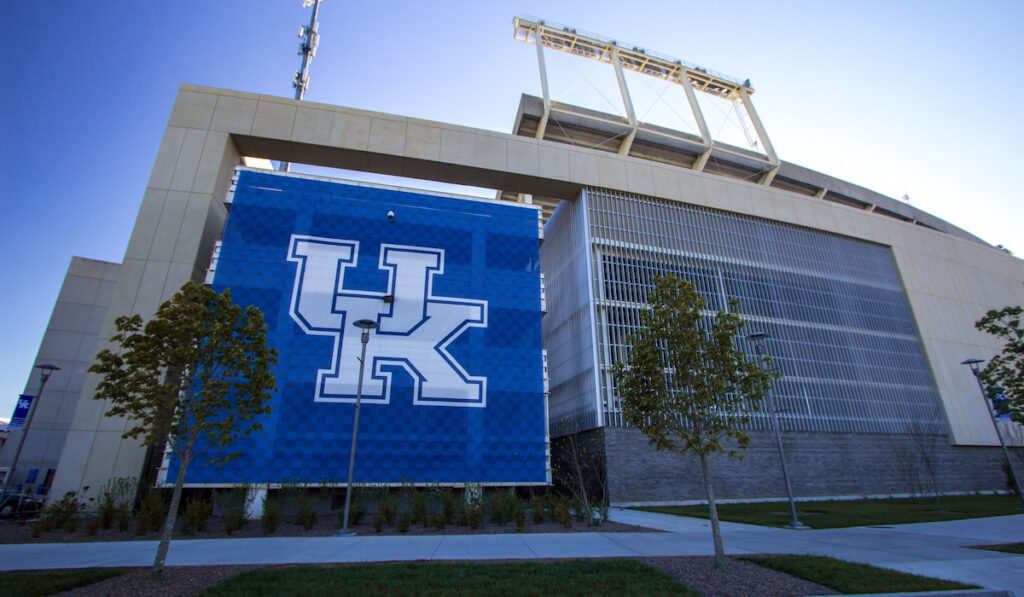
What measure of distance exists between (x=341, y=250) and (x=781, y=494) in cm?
2567

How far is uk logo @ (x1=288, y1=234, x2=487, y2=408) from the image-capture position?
20.5 m

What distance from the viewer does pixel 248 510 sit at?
58.0ft

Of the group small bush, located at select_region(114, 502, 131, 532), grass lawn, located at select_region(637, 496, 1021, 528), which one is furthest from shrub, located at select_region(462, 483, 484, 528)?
small bush, located at select_region(114, 502, 131, 532)

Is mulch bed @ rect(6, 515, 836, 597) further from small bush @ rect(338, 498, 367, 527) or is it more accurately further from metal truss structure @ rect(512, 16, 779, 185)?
metal truss structure @ rect(512, 16, 779, 185)

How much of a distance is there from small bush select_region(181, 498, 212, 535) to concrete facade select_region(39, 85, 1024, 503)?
22.7 ft

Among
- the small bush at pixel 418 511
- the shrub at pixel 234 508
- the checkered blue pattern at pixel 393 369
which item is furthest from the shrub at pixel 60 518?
the small bush at pixel 418 511

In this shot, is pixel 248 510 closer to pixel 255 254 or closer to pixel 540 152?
pixel 255 254

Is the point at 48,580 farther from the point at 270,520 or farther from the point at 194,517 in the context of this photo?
the point at 194,517

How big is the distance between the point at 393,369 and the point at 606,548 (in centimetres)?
1326

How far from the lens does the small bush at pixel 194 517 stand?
1349 cm

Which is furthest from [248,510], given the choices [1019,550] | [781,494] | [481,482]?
[781,494]

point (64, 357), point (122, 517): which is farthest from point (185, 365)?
point (64, 357)

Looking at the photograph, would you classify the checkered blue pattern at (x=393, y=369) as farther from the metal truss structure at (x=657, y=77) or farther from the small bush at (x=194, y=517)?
the metal truss structure at (x=657, y=77)

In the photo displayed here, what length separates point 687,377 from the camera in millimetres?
9484
